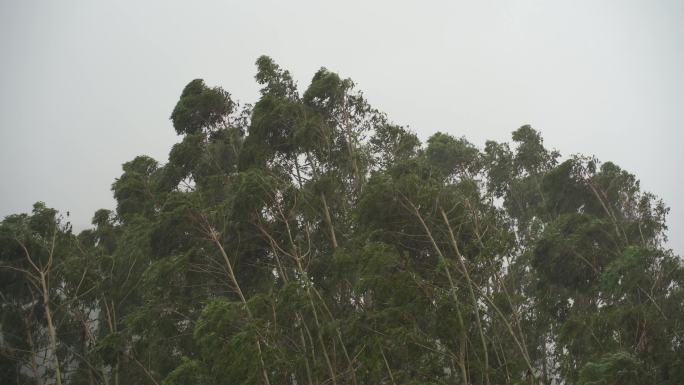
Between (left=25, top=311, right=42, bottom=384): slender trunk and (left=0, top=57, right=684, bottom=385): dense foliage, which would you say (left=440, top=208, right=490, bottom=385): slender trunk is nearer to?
(left=0, top=57, right=684, bottom=385): dense foliage

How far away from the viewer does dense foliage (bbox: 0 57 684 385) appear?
899 centimetres

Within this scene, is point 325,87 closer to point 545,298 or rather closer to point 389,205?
point 389,205

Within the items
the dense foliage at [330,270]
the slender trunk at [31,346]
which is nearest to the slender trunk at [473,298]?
the dense foliage at [330,270]

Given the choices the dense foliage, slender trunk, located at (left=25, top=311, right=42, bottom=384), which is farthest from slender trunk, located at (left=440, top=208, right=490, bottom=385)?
slender trunk, located at (left=25, top=311, right=42, bottom=384)

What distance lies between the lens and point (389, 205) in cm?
1017

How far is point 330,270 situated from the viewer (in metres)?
11.5

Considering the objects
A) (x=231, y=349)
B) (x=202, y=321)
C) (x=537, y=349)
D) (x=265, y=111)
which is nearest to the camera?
(x=231, y=349)

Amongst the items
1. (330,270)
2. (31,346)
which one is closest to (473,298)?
(330,270)

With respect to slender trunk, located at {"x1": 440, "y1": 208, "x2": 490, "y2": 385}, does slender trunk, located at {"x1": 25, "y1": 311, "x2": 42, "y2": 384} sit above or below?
below

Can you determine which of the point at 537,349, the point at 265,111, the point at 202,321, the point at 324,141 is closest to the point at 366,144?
the point at 324,141

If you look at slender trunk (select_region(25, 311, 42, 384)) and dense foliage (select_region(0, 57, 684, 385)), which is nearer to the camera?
dense foliage (select_region(0, 57, 684, 385))

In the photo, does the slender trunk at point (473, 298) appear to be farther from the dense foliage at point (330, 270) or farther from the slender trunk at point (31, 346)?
the slender trunk at point (31, 346)

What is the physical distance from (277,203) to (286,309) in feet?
8.48

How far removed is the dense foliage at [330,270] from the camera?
8.99 m
